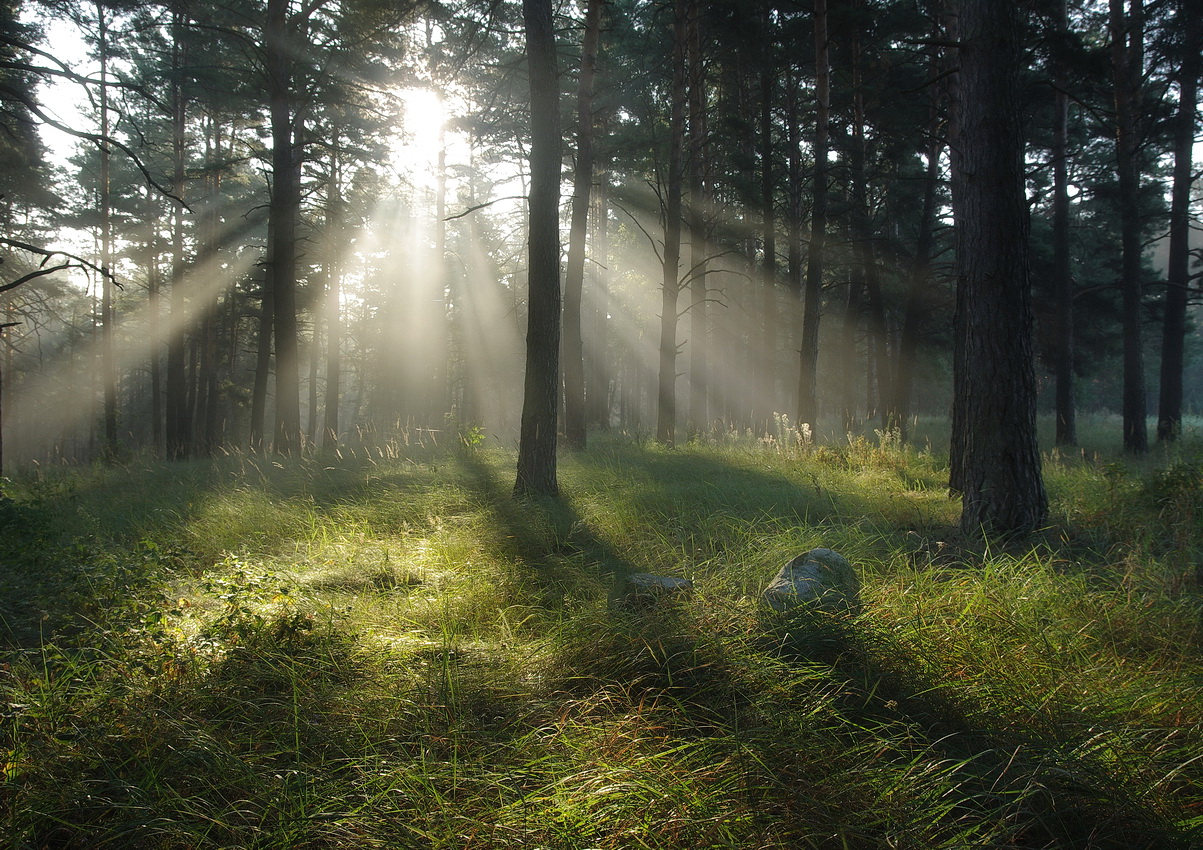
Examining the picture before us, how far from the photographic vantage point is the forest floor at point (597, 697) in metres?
1.76

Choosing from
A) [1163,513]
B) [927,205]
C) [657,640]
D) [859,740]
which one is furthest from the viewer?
[927,205]

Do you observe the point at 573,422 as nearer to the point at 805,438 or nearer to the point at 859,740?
the point at 805,438

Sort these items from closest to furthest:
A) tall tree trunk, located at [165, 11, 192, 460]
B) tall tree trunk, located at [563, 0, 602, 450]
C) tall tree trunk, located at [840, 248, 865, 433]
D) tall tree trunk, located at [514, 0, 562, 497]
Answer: tall tree trunk, located at [514, 0, 562, 497] → tall tree trunk, located at [563, 0, 602, 450] → tall tree trunk, located at [165, 11, 192, 460] → tall tree trunk, located at [840, 248, 865, 433]

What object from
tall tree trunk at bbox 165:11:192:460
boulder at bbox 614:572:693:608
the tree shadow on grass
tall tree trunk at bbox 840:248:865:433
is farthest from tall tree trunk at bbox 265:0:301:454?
tall tree trunk at bbox 840:248:865:433

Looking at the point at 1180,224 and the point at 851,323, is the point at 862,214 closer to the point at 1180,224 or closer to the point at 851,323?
the point at 851,323

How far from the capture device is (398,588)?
3.68 metres

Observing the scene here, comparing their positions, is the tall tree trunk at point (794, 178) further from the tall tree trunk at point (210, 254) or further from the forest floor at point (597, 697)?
the tall tree trunk at point (210, 254)

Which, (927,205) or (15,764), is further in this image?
(927,205)

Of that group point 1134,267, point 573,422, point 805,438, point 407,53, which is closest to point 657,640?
point 805,438

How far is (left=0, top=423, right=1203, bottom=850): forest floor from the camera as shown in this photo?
1759 millimetres

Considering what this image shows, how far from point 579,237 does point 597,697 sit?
31.6ft

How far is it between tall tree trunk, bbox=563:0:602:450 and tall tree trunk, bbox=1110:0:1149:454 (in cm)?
961

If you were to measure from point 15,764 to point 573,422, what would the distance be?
8.72 m

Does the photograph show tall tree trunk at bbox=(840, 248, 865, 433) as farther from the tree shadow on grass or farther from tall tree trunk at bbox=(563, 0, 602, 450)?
the tree shadow on grass
